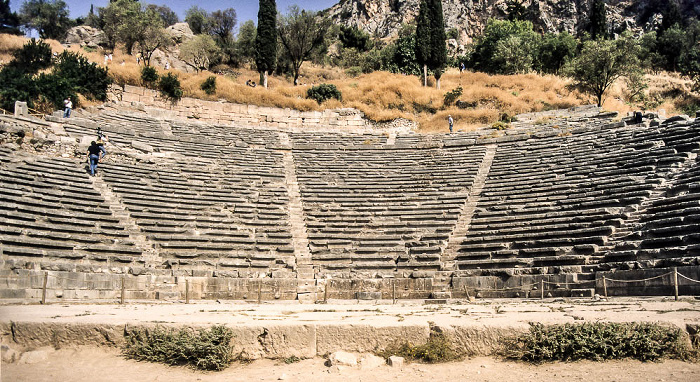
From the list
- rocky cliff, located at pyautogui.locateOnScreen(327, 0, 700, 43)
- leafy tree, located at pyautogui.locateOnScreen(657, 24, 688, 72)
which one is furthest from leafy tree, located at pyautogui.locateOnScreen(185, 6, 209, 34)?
leafy tree, located at pyautogui.locateOnScreen(657, 24, 688, 72)

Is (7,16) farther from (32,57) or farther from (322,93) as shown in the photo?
(322,93)

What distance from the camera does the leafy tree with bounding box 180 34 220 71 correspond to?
135ft

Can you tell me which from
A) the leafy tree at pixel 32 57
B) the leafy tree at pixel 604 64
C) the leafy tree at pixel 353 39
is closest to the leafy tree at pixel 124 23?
the leafy tree at pixel 32 57

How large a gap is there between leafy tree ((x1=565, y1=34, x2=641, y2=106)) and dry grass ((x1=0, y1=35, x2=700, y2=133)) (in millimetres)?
1639

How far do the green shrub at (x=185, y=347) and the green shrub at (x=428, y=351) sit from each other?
180 centimetres

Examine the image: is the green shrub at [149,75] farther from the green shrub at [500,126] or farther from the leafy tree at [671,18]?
the leafy tree at [671,18]

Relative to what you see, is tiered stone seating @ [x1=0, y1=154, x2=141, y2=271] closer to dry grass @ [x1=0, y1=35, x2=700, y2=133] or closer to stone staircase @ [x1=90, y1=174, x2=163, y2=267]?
stone staircase @ [x1=90, y1=174, x2=163, y2=267]

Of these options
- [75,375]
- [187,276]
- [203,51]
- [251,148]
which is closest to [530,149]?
[251,148]

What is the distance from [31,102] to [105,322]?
22.9 m

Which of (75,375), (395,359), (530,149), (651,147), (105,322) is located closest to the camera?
(75,375)

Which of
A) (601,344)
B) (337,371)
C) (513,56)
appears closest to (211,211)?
(337,371)

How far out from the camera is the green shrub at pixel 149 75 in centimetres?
2769

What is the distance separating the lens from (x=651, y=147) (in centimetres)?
1778

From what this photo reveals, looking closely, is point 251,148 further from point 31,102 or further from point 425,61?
point 425,61
